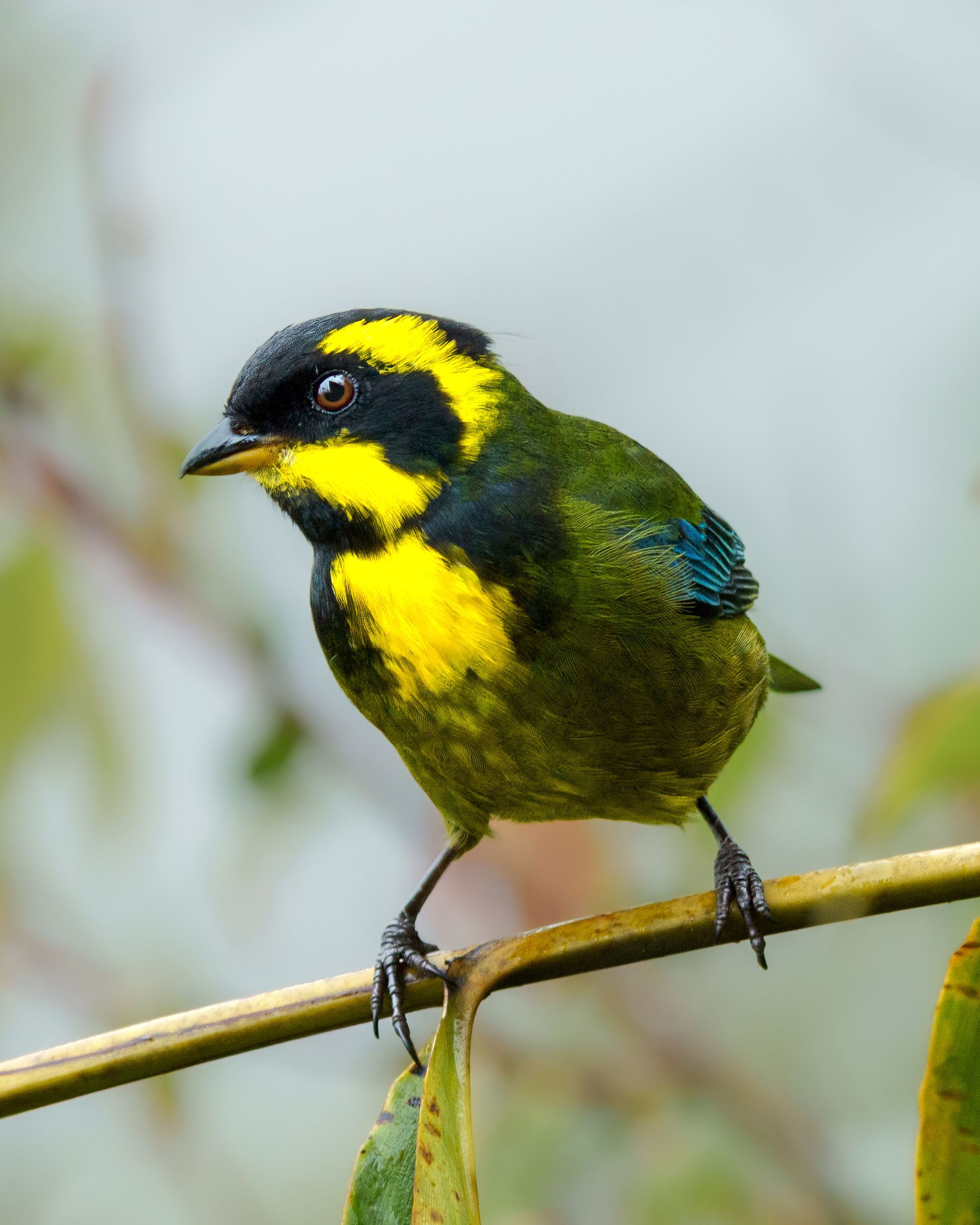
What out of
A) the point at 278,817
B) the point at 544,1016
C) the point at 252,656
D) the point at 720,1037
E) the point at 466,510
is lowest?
the point at 720,1037

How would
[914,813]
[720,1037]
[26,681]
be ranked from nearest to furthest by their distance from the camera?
[914,813] < [26,681] < [720,1037]

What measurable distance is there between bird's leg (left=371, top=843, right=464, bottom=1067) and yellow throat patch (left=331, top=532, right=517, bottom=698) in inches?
19.7

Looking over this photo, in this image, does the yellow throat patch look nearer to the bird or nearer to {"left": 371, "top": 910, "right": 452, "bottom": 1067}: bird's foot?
the bird

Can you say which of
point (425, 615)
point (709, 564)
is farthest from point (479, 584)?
point (709, 564)

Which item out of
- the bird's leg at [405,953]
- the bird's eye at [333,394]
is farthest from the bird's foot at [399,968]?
the bird's eye at [333,394]

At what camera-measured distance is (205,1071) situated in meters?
4.07

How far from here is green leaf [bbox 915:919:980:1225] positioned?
5.30 ft

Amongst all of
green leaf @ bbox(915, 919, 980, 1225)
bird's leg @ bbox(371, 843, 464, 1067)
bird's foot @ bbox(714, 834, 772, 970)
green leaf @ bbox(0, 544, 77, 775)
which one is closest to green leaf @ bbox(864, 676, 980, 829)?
bird's foot @ bbox(714, 834, 772, 970)

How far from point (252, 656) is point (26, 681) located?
541mm

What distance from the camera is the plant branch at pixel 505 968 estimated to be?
66.3 inches

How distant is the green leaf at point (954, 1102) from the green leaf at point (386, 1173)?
604 millimetres

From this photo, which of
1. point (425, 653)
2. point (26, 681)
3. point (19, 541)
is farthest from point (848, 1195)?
point (19, 541)

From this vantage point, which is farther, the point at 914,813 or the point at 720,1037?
the point at 720,1037

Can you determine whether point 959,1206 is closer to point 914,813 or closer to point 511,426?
point 914,813
